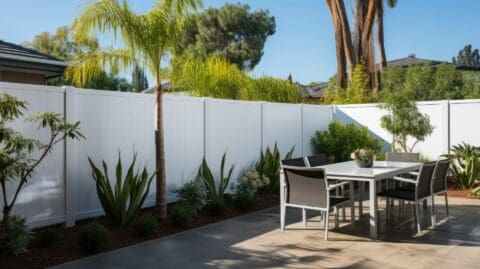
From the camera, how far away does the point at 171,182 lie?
7.10 metres

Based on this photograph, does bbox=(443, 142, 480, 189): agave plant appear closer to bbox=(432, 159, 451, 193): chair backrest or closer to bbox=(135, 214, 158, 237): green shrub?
bbox=(432, 159, 451, 193): chair backrest

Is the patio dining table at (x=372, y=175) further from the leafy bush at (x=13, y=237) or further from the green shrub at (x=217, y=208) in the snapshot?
the leafy bush at (x=13, y=237)

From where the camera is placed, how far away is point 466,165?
8.95 m

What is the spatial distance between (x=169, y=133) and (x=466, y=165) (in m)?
6.09

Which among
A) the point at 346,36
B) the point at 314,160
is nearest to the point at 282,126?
the point at 314,160

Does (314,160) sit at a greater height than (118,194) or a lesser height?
greater

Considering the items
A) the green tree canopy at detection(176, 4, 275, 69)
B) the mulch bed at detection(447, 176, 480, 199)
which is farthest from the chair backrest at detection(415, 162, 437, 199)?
the green tree canopy at detection(176, 4, 275, 69)

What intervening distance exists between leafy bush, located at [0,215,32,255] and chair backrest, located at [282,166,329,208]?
122 inches

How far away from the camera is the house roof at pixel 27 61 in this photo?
7.01 m

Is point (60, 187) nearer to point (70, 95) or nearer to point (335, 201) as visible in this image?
point (70, 95)

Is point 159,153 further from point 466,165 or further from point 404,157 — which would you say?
point 466,165

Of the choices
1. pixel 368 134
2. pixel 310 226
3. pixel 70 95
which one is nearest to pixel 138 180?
pixel 70 95

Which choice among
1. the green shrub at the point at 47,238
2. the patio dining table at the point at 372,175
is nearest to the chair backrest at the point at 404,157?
the patio dining table at the point at 372,175

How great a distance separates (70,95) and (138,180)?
1403 millimetres
